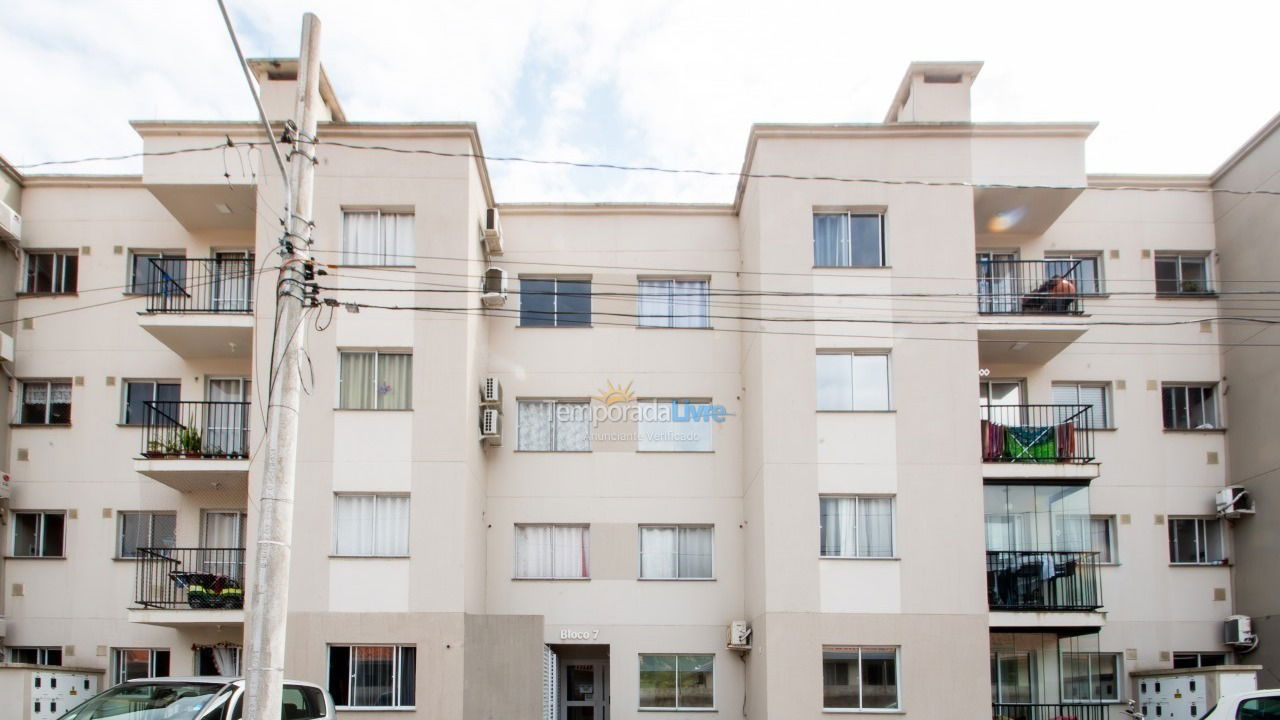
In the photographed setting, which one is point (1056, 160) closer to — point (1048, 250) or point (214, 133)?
point (1048, 250)

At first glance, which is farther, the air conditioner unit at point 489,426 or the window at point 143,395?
the window at point 143,395

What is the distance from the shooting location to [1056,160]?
21.2 meters

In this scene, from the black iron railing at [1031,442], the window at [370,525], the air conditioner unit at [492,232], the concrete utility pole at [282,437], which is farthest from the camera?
the air conditioner unit at [492,232]

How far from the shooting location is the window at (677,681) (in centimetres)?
2155

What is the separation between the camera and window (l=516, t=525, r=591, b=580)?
2208 centimetres

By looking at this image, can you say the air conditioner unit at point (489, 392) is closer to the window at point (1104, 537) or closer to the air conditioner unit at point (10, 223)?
the air conditioner unit at point (10, 223)

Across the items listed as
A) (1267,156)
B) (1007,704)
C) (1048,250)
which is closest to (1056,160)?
(1048,250)

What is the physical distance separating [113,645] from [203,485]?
328 cm

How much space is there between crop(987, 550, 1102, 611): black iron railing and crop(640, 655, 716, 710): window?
5191mm

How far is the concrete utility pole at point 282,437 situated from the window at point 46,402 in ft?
39.9

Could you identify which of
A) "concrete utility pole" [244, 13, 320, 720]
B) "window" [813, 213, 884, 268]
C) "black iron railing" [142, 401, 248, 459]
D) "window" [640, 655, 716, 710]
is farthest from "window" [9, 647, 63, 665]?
"window" [813, 213, 884, 268]

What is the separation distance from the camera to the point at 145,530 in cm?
2194

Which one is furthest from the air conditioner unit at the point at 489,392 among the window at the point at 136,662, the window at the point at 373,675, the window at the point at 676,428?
the window at the point at 136,662

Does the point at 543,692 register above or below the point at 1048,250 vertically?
below
